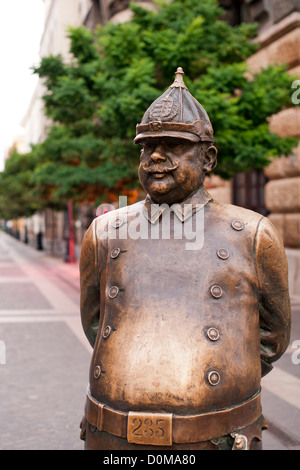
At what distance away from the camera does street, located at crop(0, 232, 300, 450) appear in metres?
4.75

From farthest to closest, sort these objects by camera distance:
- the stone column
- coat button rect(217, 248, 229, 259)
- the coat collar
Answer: the stone column → the coat collar → coat button rect(217, 248, 229, 259)

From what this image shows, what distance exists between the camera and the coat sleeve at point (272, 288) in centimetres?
220

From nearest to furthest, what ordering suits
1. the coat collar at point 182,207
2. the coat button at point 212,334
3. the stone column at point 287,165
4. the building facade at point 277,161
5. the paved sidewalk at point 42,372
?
the coat button at point 212,334, the coat collar at point 182,207, the paved sidewalk at point 42,372, the stone column at point 287,165, the building facade at point 277,161

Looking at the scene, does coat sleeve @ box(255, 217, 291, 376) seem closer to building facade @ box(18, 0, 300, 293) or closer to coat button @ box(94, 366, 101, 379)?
coat button @ box(94, 366, 101, 379)

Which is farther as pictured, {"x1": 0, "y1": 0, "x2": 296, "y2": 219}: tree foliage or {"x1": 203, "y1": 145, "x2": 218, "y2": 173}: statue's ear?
{"x1": 0, "y1": 0, "x2": 296, "y2": 219}: tree foliage

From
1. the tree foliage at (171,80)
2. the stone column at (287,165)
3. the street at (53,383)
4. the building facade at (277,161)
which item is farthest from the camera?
the building facade at (277,161)

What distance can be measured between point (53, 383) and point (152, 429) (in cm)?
463

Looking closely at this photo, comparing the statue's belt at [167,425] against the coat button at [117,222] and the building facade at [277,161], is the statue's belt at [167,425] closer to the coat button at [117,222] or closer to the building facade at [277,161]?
the coat button at [117,222]

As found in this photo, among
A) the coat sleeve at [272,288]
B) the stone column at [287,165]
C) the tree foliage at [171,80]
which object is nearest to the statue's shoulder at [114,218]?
the coat sleeve at [272,288]

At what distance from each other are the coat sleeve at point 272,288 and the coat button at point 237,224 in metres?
0.08

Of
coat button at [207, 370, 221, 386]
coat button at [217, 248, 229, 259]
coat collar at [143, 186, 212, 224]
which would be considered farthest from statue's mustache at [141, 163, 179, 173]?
A: coat button at [207, 370, 221, 386]

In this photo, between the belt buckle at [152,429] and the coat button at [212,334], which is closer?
the belt buckle at [152,429]

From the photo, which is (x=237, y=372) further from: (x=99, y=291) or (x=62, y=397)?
(x=62, y=397)

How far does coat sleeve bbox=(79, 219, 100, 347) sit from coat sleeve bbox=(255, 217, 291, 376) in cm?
75
